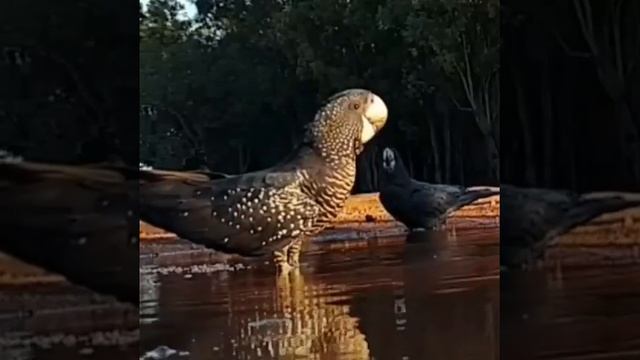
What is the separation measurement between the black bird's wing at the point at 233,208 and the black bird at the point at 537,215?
0.86m

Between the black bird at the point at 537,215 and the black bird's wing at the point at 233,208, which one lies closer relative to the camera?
the black bird's wing at the point at 233,208

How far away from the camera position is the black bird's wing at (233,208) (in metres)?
3.84

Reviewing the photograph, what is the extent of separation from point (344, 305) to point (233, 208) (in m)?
0.58

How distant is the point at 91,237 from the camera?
3.77m

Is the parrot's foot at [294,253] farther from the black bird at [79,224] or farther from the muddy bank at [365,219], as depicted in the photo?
the black bird at [79,224]

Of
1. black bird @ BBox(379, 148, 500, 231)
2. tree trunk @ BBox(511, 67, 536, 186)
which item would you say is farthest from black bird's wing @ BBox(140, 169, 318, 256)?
tree trunk @ BBox(511, 67, 536, 186)

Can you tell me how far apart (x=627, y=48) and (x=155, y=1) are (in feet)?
6.58

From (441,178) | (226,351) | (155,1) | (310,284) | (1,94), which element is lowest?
(226,351)

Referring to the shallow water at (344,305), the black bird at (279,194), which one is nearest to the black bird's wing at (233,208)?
the black bird at (279,194)

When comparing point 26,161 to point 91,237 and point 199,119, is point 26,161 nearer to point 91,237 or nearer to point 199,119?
point 91,237

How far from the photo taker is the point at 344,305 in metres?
4.04

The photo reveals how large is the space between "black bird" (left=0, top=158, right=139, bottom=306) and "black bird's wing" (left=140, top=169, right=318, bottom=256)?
0.11 metres

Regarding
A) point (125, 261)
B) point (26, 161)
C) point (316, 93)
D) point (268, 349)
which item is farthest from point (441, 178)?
point (26, 161)

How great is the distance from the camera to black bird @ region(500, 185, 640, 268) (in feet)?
14.1
